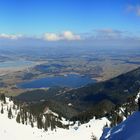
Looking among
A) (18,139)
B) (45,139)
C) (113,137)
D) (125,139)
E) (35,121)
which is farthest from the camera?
(35,121)

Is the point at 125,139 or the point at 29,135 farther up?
the point at 125,139

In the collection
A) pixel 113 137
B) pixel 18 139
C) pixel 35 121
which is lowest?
pixel 35 121

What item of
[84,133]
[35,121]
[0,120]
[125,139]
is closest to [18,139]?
[0,120]

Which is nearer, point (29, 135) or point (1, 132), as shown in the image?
point (1, 132)

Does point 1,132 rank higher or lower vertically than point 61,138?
higher

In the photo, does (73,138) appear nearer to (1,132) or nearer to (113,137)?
(1,132)

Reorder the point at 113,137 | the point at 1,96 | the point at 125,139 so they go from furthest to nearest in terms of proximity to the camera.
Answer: the point at 1,96 → the point at 113,137 → the point at 125,139

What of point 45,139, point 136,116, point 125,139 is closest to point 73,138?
point 45,139

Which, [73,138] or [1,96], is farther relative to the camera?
[1,96]

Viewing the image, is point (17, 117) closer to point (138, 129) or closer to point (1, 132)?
point (1, 132)
